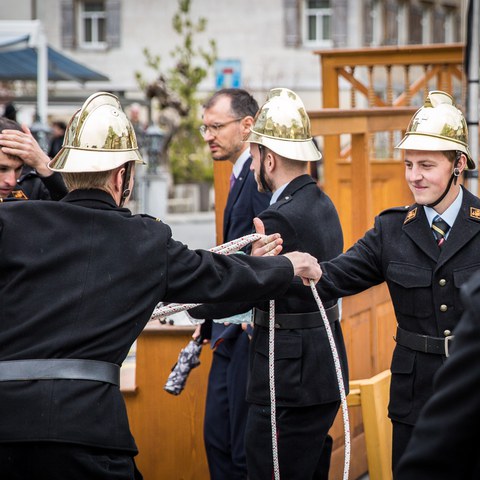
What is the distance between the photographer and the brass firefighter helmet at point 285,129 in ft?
15.9

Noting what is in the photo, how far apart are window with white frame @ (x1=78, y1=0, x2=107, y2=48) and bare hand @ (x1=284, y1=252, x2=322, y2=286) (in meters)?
36.3

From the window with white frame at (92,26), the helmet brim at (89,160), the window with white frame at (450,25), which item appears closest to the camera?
the helmet brim at (89,160)

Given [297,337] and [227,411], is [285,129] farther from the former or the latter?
[227,411]

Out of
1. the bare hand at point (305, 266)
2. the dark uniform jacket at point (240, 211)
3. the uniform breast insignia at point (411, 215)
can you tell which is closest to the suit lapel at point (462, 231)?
the uniform breast insignia at point (411, 215)

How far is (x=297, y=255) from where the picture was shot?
14.1 ft

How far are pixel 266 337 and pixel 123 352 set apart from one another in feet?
4.43

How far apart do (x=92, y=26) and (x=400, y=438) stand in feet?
Result: 122

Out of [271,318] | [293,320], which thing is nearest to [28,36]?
[293,320]

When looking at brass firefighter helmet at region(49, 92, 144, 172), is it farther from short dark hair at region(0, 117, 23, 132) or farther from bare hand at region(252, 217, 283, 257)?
short dark hair at region(0, 117, 23, 132)

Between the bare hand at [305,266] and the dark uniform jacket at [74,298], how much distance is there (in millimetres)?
710

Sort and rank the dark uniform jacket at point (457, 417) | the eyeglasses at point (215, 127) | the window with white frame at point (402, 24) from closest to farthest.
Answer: the dark uniform jacket at point (457, 417) < the eyeglasses at point (215, 127) < the window with white frame at point (402, 24)

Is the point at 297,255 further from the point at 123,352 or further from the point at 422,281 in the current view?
the point at 123,352

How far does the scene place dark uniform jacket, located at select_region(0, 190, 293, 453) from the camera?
3.41 metres

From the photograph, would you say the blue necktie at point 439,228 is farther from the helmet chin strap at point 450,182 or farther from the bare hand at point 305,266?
the bare hand at point 305,266
